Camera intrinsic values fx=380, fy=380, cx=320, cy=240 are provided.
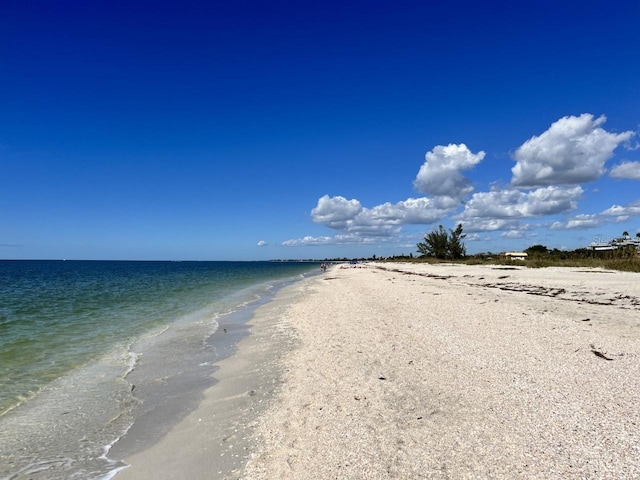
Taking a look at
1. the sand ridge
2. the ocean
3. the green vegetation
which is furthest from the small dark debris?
the green vegetation

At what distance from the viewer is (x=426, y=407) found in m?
5.48

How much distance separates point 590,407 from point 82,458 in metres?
6.79

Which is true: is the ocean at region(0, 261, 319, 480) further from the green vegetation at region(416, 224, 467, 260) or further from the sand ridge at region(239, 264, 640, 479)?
the green vegetation at region(416, 224, 467, 260)

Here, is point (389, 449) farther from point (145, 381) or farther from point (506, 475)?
point (145, 381)

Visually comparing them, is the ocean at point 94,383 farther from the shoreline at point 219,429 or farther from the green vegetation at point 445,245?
the green vegetation at point 445,245

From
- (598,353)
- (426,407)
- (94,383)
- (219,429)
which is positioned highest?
(598,353)

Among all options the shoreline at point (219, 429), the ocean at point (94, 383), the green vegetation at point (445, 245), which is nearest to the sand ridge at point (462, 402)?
the shoreline at point (219, 429)

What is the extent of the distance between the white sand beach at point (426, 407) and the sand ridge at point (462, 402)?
0.02 m

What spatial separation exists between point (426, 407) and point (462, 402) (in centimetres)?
54

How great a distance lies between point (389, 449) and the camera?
4348 mm

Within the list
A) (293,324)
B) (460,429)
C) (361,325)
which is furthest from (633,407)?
(293,324)

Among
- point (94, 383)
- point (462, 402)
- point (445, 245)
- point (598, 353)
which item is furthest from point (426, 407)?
point (445, 245)

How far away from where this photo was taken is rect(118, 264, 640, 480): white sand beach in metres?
4.03

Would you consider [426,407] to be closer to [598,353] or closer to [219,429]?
[219,429]
